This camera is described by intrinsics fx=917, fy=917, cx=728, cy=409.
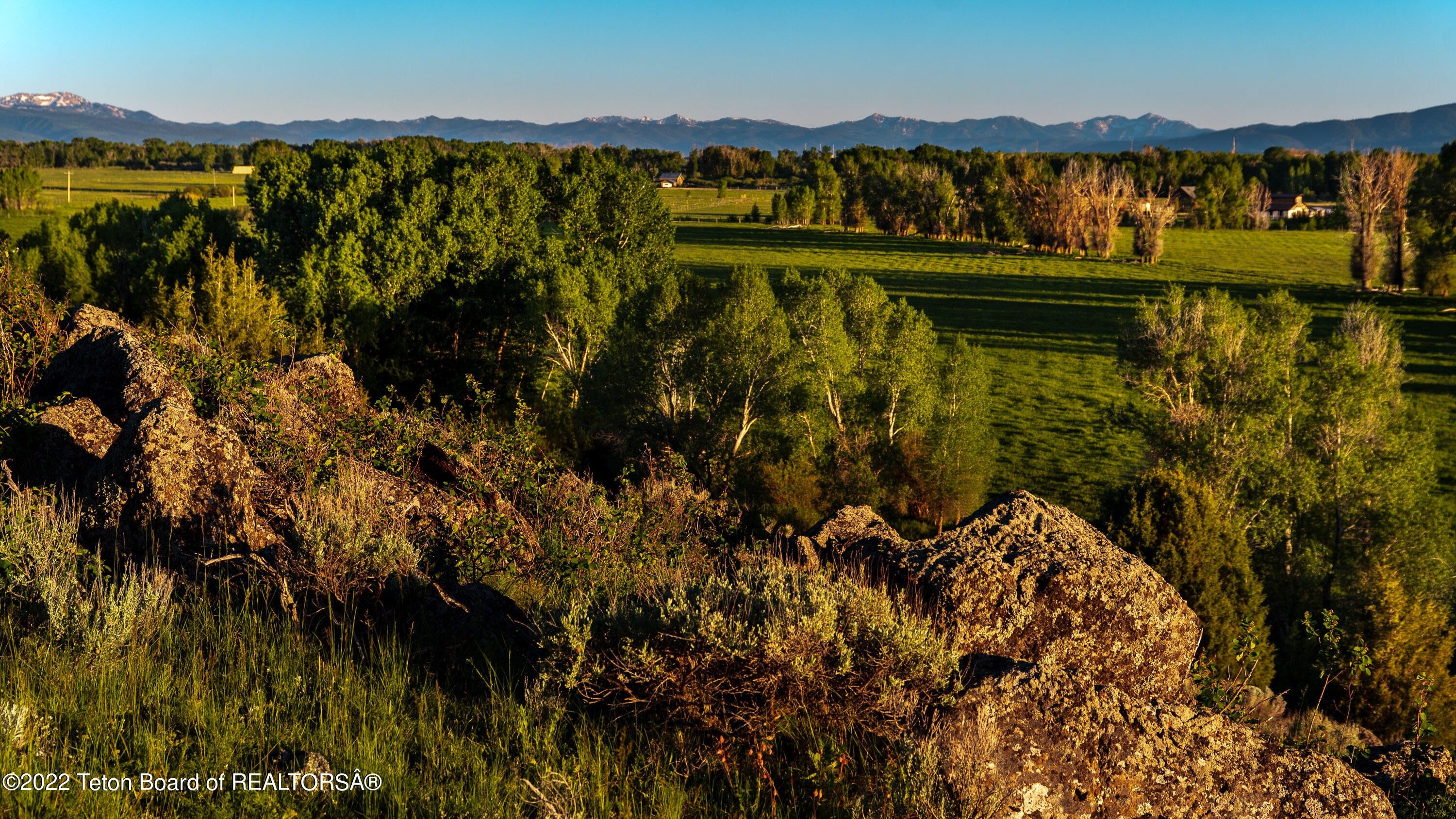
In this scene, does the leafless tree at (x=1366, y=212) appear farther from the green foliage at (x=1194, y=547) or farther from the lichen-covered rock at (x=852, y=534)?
the lichen-covered rock at (x=852, y=534)

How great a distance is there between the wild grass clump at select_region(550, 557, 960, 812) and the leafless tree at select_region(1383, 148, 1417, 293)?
87.6 meters

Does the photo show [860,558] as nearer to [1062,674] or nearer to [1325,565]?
[1062,674]

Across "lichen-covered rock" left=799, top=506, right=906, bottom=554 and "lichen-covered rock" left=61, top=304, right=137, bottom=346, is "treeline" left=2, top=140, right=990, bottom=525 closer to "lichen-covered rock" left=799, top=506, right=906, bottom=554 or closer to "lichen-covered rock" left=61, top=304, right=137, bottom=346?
"lichen-covered rock" left=61, top=304, right=137, bottom=346

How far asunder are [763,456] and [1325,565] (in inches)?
714

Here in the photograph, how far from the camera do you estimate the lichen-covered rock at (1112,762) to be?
3.83m

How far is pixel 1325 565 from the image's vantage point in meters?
28.7

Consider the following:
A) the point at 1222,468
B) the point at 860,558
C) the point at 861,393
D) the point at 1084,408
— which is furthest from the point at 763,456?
the point at 860,558

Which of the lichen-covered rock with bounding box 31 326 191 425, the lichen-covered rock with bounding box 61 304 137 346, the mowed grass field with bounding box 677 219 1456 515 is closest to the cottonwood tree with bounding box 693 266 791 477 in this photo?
the mowed grass field with bounding box 677 219 1456 515

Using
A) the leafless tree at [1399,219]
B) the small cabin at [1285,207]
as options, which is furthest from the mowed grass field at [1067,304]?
the small cabin at [1285,207]

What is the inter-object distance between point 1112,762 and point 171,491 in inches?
253

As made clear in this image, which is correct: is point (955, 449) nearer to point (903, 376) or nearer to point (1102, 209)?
point (903, 376)

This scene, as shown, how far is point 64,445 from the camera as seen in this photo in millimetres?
8125

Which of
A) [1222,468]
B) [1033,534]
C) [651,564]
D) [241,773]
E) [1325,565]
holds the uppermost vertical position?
[1033,534]

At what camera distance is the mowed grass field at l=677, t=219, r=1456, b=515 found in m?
40.1
